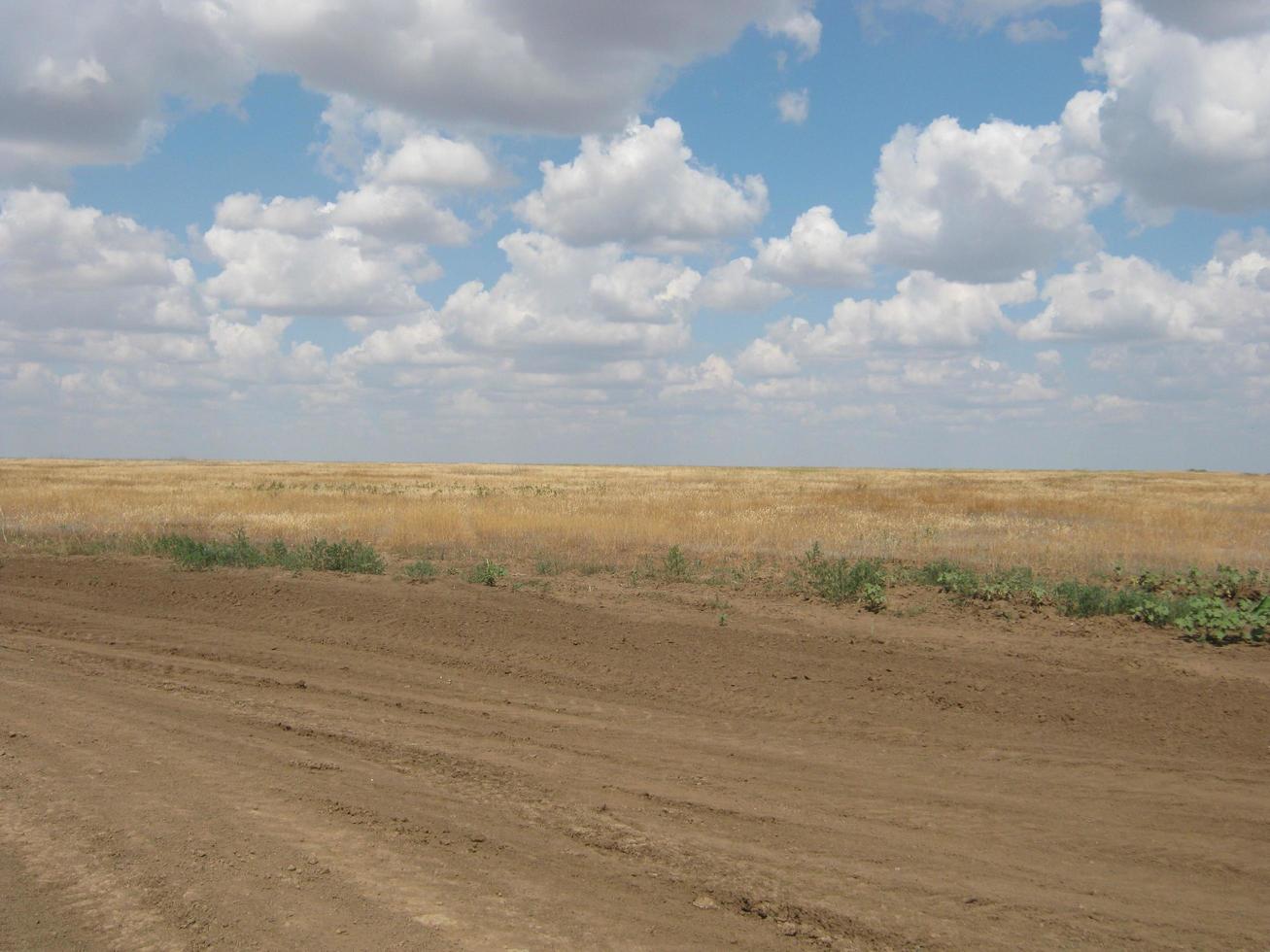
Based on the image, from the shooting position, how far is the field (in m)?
4.89

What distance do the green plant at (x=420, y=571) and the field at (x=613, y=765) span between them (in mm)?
250

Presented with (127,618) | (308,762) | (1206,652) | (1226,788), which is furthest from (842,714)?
(127,618)

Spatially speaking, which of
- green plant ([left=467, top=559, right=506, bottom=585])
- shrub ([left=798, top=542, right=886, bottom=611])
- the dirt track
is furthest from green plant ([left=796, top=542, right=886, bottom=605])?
green plant ([left=467, top=559, right=506, bottom=585])

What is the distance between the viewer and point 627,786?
6.75m

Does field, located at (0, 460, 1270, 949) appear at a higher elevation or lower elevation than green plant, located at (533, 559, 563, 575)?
lower

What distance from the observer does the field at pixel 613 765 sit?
4887mm

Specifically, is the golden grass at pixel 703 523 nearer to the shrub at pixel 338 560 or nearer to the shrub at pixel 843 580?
the shrub at pixel 843 580

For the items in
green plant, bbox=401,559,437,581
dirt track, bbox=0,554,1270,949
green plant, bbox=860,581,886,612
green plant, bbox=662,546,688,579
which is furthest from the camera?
green plant, bbox=662,546,688,579

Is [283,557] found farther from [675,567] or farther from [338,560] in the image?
[675,567]

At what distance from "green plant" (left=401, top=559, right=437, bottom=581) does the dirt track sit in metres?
3.48

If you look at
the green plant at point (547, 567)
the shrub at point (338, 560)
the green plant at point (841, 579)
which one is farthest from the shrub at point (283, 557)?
the green plant at point (841, 579)

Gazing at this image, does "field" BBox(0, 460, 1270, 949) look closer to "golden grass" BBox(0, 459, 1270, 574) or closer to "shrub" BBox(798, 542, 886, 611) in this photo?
"shrub" BBox(798, 542, 886, 611)

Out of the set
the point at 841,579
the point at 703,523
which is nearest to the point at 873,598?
the point at 841,579

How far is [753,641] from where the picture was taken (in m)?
11.2
